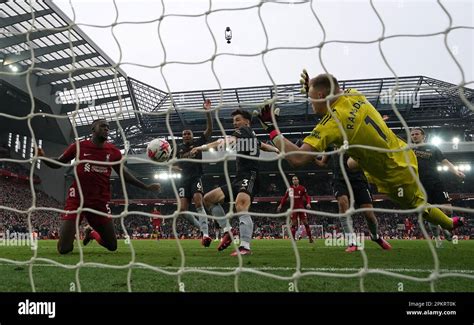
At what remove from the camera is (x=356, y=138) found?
395 centimetres

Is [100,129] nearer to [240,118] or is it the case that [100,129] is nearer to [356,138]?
[240,118]

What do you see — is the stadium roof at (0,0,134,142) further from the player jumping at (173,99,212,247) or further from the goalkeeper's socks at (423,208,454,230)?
the goalkeeper's socks at (423,208,454,230)

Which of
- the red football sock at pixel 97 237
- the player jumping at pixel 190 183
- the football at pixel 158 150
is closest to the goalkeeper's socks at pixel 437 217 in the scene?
the football at pixel 158 150

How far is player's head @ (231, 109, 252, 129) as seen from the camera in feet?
18.6

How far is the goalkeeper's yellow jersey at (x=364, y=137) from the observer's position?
3637 mm

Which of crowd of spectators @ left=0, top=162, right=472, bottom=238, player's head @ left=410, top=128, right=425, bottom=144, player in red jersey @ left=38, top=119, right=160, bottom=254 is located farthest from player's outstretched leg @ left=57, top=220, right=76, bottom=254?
crowd of spectators @ left=0, top=162, right=472, bottom=238

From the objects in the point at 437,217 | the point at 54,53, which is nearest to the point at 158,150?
the point at 437,217

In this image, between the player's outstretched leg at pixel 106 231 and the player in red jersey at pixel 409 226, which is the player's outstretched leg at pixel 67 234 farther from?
the player in red jersey at pixel 409 226

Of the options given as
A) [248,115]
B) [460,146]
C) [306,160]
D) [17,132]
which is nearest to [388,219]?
[460,146]

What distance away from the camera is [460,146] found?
29.2 m

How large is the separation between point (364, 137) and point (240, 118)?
214 centimetres

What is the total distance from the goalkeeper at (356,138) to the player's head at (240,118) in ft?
5.82

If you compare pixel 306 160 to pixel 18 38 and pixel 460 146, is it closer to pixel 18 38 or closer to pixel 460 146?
pixel 18 38
